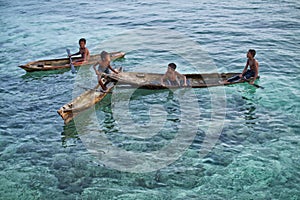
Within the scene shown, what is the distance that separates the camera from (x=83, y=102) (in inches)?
350

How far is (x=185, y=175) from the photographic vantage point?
669 cm

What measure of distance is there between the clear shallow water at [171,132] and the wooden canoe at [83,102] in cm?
31

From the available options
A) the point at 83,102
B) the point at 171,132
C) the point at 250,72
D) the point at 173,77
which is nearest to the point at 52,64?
the point at 83,102

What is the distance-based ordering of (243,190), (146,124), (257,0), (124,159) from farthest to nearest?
(257,0) < (146,124) < (124,159) < (243,190)

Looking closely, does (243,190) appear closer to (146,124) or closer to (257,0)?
(146,124)

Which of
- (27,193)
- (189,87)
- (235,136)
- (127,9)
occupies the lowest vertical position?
(27,193)

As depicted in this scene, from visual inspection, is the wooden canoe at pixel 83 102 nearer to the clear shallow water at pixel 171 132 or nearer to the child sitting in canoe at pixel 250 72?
the clear shallow water at pixel 171 132

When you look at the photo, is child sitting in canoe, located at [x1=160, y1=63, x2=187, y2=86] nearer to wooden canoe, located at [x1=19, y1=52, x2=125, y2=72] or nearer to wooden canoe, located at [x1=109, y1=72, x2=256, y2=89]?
wooden canoe, located at [x1=109, y1=72, x2=256, y2=89]

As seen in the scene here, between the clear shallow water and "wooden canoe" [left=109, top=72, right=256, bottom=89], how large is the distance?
1.03ft

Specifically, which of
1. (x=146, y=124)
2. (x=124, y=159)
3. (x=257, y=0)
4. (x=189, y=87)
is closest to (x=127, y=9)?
(x=257, y=0)

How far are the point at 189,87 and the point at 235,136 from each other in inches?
101

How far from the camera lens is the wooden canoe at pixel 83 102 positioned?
8.10 m

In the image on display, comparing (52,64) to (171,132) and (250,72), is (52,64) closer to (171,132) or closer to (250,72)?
(171,132)

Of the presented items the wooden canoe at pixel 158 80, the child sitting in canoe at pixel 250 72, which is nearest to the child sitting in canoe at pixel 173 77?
the wooden canoe at pixel 158 80
